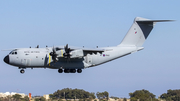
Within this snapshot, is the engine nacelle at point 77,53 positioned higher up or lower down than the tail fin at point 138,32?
lower down

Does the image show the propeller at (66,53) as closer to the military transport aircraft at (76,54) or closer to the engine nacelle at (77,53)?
the military transport aircraft at (76,54)

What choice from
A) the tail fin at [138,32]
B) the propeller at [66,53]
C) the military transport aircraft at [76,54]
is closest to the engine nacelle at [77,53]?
the military transport aircraft at [76,54]

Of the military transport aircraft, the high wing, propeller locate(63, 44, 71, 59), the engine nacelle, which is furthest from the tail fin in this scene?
propeller locate(63, 44, 71, 59)

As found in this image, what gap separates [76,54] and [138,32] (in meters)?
Result: 6.47

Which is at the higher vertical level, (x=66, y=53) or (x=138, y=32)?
(x=138, y=32)

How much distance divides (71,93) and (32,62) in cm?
1177

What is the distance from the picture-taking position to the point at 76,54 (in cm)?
3266

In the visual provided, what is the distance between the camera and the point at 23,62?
3266cm

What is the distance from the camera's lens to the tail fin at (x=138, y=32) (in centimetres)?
3509

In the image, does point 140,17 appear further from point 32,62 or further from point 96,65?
point 32,62

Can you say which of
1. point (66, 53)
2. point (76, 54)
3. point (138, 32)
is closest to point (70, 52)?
point (66, 53)

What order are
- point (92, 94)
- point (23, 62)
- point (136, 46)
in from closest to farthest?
point (23, 62)
point (136, 46)
point (92, 94)

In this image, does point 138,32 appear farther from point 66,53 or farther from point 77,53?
point 66,53

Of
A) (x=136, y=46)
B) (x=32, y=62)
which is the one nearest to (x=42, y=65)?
(x=32, y=62)
